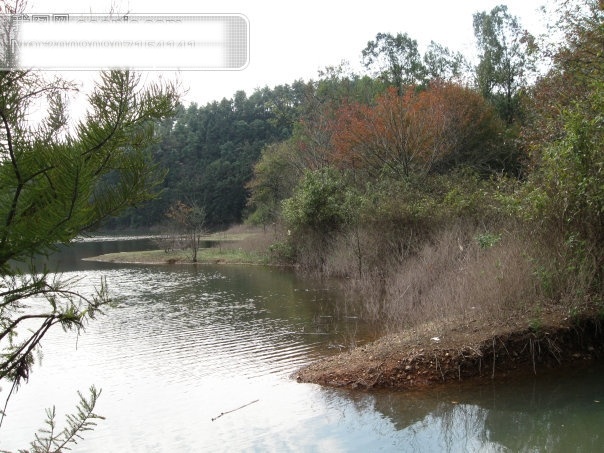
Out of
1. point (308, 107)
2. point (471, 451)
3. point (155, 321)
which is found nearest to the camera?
point (471, 451)

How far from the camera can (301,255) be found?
25.1m

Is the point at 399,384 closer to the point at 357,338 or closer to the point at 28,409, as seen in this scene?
the point at 357,338

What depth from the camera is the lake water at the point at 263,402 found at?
646cm

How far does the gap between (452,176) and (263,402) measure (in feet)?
45.8

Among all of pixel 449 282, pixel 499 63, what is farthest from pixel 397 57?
pixel 449 282

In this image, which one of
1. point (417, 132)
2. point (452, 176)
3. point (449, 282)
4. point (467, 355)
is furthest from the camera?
point (417, 132)

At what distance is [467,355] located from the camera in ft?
26.8

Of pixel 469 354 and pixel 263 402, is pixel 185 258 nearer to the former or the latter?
pixel 263 402

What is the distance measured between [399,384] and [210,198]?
2397 inches

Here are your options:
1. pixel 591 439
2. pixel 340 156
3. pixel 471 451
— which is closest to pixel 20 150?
pixel 471 451

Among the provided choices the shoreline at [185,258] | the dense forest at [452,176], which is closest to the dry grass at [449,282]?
the dense forest at [452,176]

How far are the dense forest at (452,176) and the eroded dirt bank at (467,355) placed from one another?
0.72 m

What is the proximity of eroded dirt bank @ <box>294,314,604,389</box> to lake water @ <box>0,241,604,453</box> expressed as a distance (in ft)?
1.00

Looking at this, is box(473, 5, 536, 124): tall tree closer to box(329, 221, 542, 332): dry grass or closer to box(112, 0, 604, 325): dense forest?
box(112, 0, 604, 325): dense forest
